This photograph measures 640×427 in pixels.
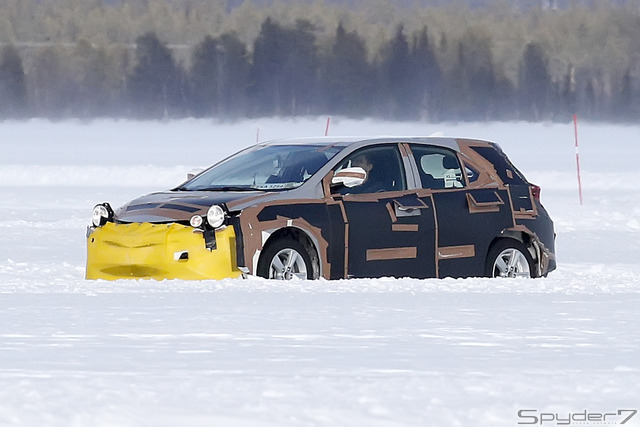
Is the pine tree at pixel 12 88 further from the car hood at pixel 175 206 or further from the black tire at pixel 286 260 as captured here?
the black tire at pixel 286 260

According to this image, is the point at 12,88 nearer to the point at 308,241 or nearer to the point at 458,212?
the point at 458,212

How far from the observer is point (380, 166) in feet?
41.1

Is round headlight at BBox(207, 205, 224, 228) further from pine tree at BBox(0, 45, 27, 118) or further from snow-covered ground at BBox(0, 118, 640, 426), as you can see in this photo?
pine tree at BBox(0, 45, 27, 118)

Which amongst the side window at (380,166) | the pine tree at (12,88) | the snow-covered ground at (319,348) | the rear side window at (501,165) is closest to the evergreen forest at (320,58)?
the pine tree at (12,88)

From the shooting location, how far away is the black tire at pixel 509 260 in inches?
507

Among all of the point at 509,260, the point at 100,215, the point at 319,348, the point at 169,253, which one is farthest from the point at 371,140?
the point at 319,348

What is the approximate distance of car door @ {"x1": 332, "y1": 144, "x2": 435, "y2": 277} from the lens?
1217cm

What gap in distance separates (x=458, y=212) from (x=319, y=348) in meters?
3.77

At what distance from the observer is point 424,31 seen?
92.9 m

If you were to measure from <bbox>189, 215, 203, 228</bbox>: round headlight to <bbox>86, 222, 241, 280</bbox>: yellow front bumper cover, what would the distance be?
0.04 metres

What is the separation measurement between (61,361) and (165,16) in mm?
89402

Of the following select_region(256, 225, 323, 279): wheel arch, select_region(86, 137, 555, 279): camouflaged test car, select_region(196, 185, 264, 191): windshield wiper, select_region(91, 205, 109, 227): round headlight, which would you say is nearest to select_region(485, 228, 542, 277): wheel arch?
select_region(86, 137, 555, 279): camouflaged test car

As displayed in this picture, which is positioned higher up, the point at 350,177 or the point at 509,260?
the point at 350,177

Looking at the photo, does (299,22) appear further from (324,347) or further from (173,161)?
(324,347)
